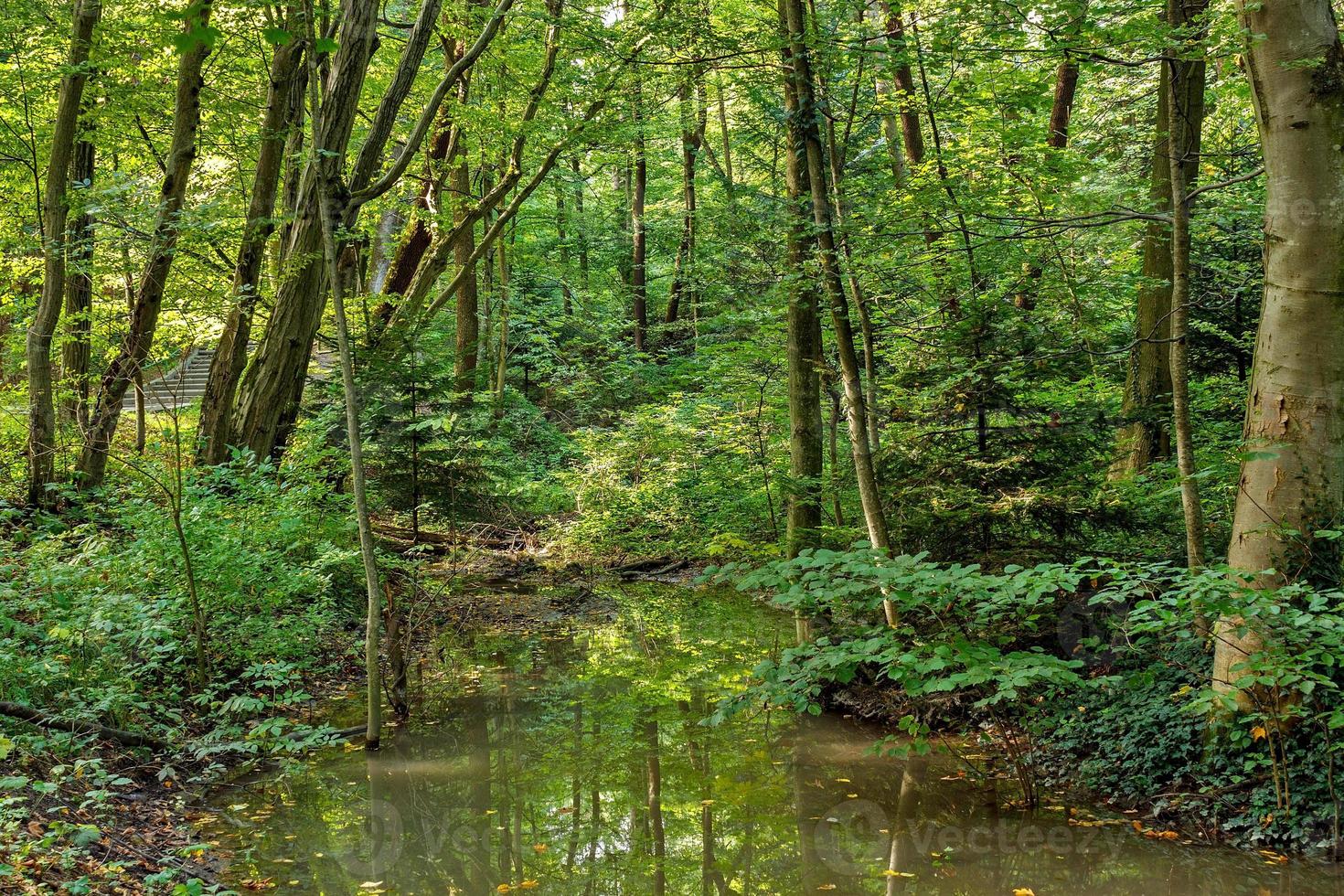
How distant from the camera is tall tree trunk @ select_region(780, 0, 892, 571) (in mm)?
6449

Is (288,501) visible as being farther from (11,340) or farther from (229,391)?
(11,340)

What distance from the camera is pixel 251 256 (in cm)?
974

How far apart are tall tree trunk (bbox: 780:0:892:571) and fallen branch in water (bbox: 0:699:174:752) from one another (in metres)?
4.71

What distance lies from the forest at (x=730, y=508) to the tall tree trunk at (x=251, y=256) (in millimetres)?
59

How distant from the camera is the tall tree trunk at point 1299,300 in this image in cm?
457

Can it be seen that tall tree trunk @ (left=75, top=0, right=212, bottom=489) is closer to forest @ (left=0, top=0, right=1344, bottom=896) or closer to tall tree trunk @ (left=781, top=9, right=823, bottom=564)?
forest @ (left=0, top=0, right=1344, bottom=896)

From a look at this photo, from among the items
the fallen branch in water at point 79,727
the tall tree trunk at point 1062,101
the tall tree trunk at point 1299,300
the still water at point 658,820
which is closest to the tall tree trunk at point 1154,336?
the tall tree trunk at point 1062,101

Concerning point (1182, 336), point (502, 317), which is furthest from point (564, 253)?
point (1182, 336)

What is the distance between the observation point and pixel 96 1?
8.66m

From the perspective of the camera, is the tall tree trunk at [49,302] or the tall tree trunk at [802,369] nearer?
the tall tree trunk at [802,369]

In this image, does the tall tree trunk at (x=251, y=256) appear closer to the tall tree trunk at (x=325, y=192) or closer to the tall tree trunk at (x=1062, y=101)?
the tall tree trunk at (x=325, y=192)

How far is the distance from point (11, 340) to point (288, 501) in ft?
24.8

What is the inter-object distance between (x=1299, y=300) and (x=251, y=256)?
955 cm

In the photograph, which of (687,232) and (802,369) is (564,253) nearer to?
(687,232)
